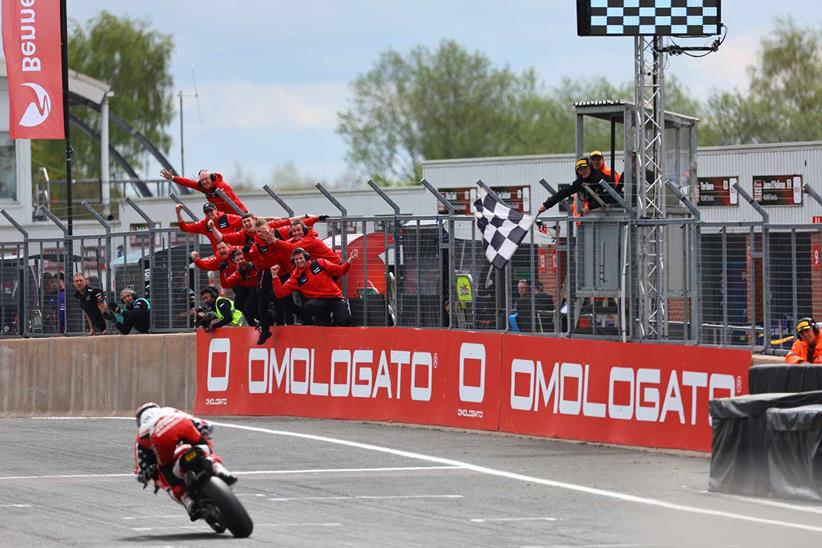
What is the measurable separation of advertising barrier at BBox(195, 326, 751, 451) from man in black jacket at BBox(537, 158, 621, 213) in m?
1.67

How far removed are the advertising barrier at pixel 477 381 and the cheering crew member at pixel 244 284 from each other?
1.20 feet

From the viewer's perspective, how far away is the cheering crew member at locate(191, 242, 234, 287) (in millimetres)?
21453

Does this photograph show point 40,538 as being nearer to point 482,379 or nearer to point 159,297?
point 482,379

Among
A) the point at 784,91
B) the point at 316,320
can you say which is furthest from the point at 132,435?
the point at 784,91

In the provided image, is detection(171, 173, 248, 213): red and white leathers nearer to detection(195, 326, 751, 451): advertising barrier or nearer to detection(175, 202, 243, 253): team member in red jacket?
detection(175, 202, 243, 253): team member in red jacket

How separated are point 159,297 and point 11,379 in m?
3.40

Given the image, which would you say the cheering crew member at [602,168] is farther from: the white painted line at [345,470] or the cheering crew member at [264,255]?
the white painted line at [345,470]

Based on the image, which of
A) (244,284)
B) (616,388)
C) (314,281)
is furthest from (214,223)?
(616,388)

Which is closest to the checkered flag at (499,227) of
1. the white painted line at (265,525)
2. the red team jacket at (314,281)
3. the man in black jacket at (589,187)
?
the man in black jacket at (589,187)

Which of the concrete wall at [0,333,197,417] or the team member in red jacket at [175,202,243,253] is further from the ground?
the team member in red jacket at [175,202,243,253]

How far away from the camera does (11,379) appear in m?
25.4

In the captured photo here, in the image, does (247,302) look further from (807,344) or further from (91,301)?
(807,344)

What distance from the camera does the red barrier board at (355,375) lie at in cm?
1980

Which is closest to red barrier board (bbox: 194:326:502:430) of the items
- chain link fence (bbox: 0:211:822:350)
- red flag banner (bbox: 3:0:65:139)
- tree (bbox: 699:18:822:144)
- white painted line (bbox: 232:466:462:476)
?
chain link fence (bbox: 0:211:822:350)
